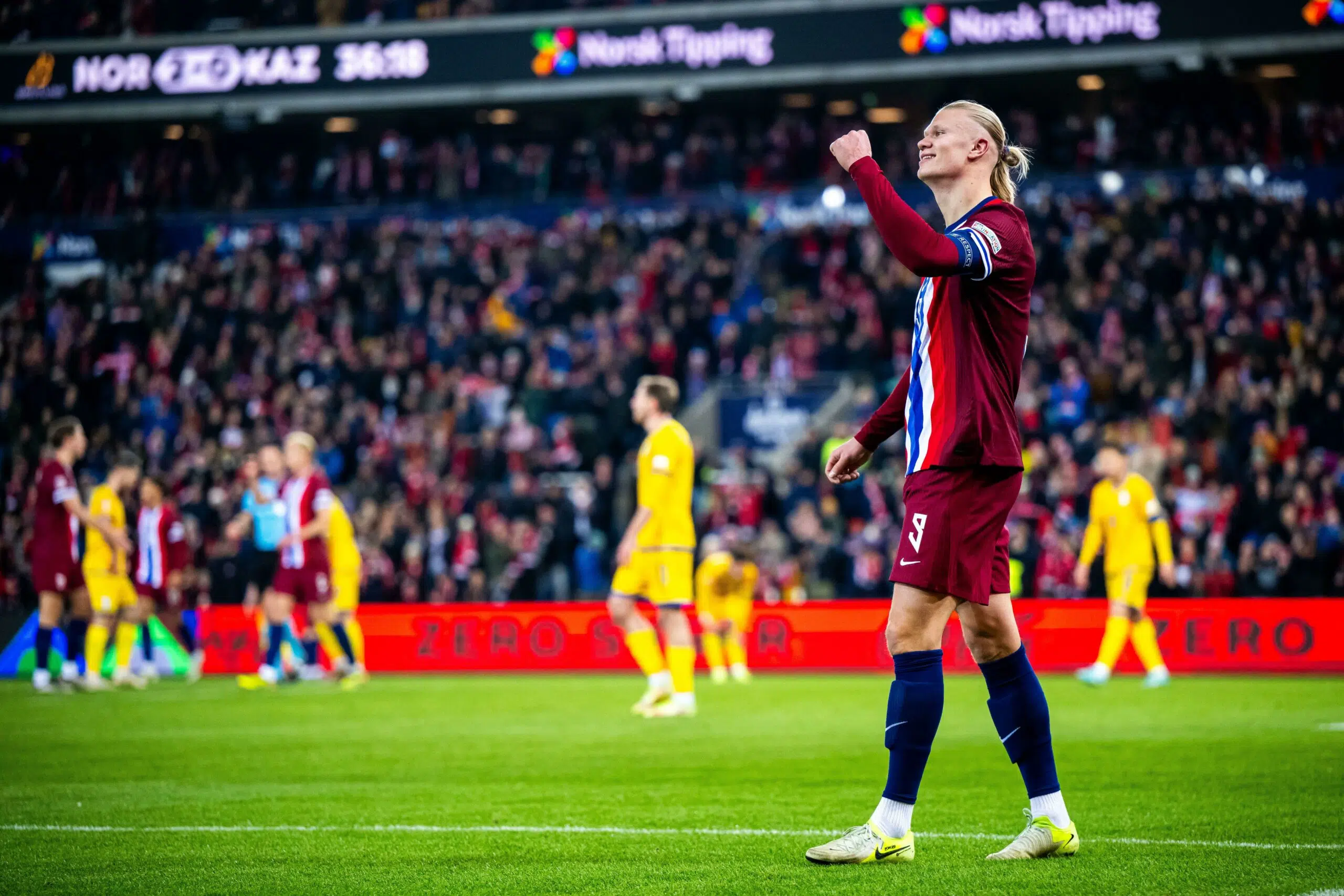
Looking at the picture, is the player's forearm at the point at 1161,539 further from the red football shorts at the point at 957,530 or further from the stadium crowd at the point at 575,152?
the stadium crowd at the point at 575,152

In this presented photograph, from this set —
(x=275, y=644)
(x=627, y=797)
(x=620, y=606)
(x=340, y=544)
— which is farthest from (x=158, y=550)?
(x=627, y=797)

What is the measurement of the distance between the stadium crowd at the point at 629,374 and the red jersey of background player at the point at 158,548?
11.8 feet

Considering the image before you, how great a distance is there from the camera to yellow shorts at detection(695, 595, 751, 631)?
1798 centimetres

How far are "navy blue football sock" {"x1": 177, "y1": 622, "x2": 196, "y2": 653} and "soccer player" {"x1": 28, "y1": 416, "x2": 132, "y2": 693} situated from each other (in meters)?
3.48

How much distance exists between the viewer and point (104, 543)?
16.5m

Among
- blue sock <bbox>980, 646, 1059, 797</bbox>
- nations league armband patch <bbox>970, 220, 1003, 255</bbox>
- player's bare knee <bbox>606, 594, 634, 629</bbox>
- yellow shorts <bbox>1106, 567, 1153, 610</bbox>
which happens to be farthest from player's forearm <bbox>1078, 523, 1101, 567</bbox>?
nations league armband patch <bbox>970, 220, 1003, 255</bbox>

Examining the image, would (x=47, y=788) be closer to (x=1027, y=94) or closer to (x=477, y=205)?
(x=477, y=205)

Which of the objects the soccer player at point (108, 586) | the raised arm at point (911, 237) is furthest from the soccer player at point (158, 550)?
the raised arm at point (911, 237)

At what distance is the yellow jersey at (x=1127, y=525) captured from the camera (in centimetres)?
1525

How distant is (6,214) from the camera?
3066 cm

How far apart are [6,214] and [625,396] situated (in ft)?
45.5

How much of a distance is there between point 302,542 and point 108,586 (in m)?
2.33

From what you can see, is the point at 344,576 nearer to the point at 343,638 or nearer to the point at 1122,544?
the point at 343,638

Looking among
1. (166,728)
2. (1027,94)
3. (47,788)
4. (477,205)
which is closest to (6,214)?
(477,205)
